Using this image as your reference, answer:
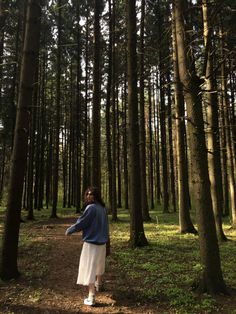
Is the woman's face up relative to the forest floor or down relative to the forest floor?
up

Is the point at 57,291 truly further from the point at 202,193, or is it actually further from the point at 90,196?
the point at 202,193

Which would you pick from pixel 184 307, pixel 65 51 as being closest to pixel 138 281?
pixel 184 307

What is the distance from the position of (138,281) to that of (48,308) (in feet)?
6.91

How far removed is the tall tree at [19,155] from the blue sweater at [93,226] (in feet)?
6.57

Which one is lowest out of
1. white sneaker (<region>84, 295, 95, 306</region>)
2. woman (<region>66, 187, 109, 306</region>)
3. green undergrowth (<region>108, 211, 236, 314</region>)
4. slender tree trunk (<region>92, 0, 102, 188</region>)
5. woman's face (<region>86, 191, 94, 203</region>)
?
white sneaker (<region>84, 295, 95, 306</region>)

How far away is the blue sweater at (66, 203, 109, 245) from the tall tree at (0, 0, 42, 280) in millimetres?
2001

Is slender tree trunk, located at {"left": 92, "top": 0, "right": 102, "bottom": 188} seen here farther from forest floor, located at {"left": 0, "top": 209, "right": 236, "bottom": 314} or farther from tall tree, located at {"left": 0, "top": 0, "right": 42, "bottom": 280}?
tall tree, located at {"left": 0, "top": 0, "right": 42, "bottom": 280}

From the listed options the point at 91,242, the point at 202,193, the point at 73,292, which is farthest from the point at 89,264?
the point at 202,193

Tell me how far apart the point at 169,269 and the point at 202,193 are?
276 centimetres

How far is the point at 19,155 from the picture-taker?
764cm

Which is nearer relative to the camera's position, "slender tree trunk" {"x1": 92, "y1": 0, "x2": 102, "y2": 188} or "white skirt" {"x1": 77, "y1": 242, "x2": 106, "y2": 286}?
"white skirt" {"x1": 77, "y1": 242, "x2": 106, "y2": 286}

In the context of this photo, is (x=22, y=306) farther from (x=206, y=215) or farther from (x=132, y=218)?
(x=132, y=218)

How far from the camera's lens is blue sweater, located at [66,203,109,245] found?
605 centimetres

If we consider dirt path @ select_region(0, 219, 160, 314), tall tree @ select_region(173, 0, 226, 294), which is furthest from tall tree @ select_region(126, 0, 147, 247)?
tall tree @ select_region(173, 0, 226, 294)
